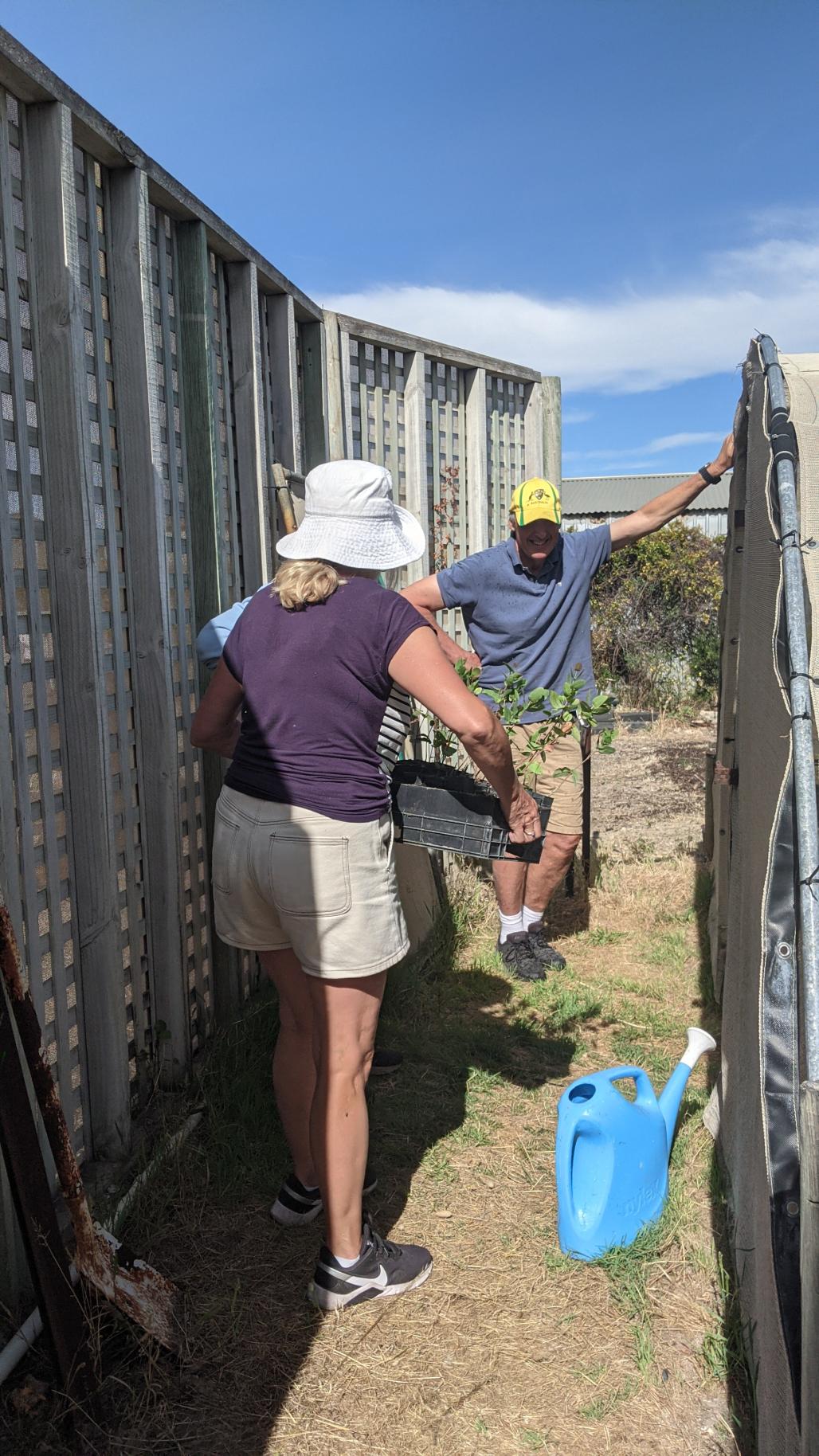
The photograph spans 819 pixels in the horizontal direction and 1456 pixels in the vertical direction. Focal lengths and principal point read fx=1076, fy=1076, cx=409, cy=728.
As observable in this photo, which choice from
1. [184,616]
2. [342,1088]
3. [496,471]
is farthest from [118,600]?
[496,471]

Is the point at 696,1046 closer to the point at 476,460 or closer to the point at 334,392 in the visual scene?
the point at 334,392

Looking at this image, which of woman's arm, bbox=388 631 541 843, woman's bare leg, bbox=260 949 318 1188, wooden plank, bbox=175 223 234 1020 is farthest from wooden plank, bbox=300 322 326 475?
woman's bare leg, bbox=260 949 318 1188

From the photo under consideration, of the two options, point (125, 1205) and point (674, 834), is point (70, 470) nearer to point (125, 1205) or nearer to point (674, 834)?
point (125, 1205)

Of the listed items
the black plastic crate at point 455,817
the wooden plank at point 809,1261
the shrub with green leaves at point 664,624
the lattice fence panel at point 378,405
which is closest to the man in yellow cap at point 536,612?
the lattice fence panel at point 378,405

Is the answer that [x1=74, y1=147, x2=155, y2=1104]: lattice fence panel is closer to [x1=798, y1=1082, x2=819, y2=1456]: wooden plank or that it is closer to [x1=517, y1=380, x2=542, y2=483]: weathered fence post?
[x1=798, y1=1082, x2=819, y2=1456]: wooden plank

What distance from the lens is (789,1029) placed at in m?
1.68

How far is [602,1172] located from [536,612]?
2500 mm

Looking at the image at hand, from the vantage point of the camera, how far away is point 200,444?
3.57 m

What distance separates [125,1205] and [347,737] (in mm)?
1376

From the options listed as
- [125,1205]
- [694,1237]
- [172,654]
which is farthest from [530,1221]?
[172,654]

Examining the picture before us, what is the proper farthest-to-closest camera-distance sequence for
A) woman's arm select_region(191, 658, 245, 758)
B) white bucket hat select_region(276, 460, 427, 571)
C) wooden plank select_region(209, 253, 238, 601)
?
1. wooden plank select_region(209, 253, 238, 601)
2. woman's arm select_region(191, 658, 245, 758)
3. white bucket hat select_region(276, 460, 427, 571)

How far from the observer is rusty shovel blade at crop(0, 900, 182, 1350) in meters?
2.06

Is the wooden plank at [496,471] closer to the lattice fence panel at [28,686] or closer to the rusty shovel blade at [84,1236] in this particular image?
the lattice fence panel at [28,686]

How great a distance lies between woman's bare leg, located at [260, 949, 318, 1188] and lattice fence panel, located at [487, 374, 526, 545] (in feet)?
12.6
